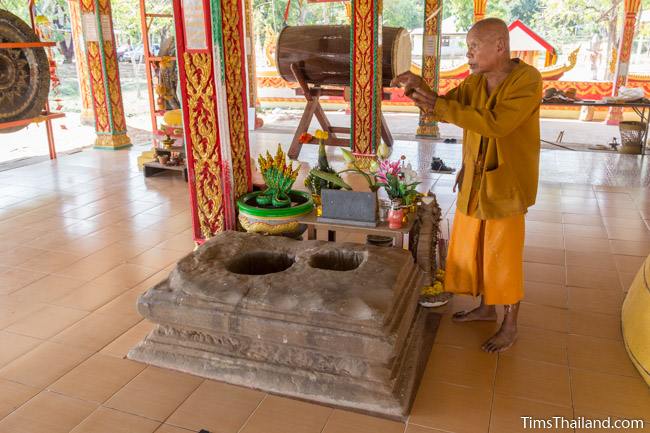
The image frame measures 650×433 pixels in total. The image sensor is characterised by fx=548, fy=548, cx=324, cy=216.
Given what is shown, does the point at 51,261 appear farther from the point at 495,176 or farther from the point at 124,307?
the point at 495,176

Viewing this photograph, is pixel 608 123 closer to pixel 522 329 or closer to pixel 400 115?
pixel 400 115

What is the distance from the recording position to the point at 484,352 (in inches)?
114

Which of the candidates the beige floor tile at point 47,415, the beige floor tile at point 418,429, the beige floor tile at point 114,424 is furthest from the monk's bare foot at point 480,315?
the beige floor tile at point 47,415

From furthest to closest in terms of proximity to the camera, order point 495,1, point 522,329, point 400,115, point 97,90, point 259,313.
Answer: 1. point 495,1
2. point 400,115
3. point 97,90
4. point 522,329
5. point 259,313

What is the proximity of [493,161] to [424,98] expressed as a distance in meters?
0.47

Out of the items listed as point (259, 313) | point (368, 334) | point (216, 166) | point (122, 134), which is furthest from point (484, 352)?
point (122, 134)

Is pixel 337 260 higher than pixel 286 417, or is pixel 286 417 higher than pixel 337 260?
pixel 337 260

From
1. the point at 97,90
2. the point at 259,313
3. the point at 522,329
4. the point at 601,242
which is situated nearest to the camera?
the point at 259,313

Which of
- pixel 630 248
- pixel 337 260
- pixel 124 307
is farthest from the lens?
pixel 630 248

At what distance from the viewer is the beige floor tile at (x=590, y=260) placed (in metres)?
4.01

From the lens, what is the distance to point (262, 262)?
3098 mm

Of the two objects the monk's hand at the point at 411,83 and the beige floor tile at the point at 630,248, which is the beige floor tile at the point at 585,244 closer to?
the beige floor tile at the point at 630,248

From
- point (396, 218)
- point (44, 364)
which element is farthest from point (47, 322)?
point (396, 218)

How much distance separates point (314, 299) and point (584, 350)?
5.01ft
